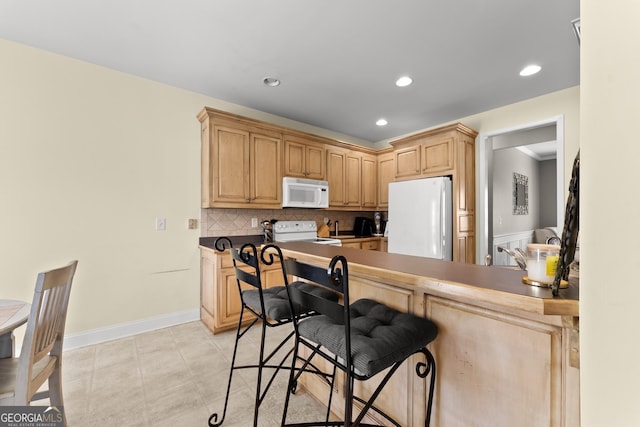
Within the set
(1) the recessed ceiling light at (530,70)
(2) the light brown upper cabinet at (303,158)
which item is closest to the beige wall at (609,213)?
(1) the recessed ceiling light at (530,70)

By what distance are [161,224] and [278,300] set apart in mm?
2061

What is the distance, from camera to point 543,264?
851 mm

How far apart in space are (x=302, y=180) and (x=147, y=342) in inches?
92.1

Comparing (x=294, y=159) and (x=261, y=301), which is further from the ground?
(x=294, y=159)

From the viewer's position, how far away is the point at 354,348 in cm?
93

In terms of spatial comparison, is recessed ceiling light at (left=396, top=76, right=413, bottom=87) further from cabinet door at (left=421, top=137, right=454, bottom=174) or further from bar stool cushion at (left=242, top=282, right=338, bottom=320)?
bar stool cushion at (left=242, top=282, right=338, bottom=320)

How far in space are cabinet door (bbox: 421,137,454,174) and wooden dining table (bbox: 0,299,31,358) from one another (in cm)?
374

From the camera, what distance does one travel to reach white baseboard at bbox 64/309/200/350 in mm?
2484

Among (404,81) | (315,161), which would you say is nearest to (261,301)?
(404,81)

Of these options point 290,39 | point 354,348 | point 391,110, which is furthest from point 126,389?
point 391,110

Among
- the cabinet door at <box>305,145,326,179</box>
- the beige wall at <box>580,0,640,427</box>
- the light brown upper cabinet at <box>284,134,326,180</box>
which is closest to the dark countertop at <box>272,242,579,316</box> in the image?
the beige wall at <box>580,0,640,427</box>

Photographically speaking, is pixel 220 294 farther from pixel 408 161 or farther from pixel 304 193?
pixel 408 161

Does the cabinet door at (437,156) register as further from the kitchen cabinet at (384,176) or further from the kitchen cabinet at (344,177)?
the kitchen cabinet at (344,177)

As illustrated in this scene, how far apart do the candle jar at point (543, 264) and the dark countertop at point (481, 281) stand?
41 millimetres
